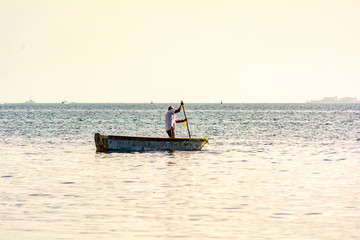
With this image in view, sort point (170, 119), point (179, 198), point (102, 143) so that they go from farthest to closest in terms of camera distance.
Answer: point (102, 143), point (170, 119), point (179, 198)

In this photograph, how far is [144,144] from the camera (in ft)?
91.7

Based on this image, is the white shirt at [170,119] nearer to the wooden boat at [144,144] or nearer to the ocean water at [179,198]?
the wooden boat at [144,144]

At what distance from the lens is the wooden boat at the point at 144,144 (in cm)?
2770

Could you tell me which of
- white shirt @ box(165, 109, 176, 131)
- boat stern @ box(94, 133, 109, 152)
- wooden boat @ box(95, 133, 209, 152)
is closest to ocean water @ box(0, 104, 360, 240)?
white shirt @ box(165, 109, 176, 131)

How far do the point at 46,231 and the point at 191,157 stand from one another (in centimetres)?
1540

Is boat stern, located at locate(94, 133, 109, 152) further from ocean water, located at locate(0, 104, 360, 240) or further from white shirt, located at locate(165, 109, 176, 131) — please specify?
ocean water, located at locate(0, 104, 360, 240)

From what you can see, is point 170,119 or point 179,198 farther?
point 170,119

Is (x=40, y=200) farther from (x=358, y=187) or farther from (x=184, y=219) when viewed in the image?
(x=358, y=187)

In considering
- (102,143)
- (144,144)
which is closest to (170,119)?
(144,144)

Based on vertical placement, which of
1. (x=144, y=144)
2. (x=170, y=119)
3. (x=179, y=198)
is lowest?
(x=179, y=198)

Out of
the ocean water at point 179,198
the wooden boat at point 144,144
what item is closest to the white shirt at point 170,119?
the wooden boat at point 144,144

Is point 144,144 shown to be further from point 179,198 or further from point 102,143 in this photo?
point 179,198

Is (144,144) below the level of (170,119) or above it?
below

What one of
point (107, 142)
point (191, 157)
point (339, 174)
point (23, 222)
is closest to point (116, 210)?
point (23, 222)
